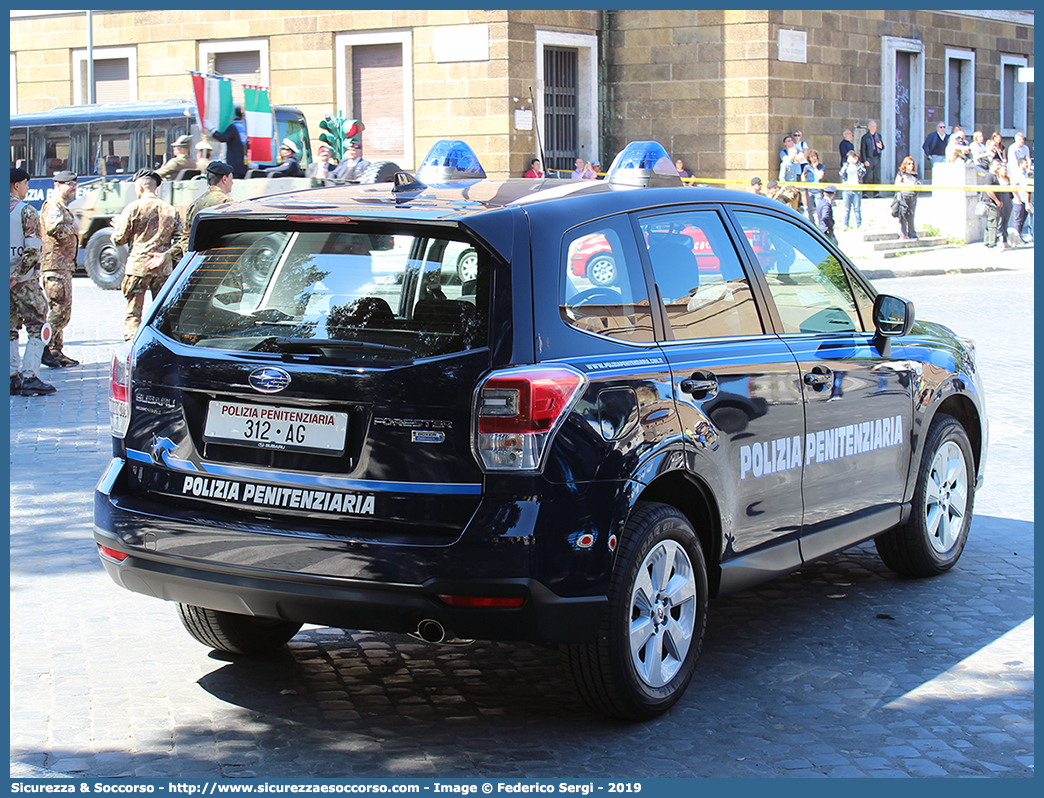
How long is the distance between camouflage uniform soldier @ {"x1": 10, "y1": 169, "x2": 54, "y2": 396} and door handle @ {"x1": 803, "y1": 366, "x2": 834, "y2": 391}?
8.69m

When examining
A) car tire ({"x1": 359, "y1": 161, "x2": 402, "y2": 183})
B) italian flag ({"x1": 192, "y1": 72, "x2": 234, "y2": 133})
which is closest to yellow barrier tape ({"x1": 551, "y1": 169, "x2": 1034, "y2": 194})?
italian flag ({"x1": 192, "y1": 72, "x2": 234, "y2": 133})

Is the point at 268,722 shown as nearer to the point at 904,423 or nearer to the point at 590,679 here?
the point at 590,679

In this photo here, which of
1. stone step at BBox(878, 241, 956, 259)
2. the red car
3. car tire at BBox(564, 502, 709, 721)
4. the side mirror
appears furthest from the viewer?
stone step at BBox(878, 241, 956, 259)

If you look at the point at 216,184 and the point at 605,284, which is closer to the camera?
the point at 605,284

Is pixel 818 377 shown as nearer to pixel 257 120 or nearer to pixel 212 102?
pixel 212 102

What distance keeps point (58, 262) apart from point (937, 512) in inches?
414

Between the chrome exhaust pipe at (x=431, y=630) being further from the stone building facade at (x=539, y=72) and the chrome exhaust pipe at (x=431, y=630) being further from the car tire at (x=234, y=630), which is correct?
the stone building facade at (x=539, y=72)

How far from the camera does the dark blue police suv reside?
4.08m

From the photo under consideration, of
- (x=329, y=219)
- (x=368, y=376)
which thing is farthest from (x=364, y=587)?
(x=329, y=219)

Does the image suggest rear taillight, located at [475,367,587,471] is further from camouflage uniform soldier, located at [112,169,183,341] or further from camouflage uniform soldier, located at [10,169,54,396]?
camouflage uniform soldier, located at [112,169,183,341]

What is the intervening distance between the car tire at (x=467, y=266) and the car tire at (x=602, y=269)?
44 cm

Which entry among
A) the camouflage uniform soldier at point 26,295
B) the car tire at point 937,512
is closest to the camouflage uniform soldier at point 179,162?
the camouflage uniform soldier at point 26,295

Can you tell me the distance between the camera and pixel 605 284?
179 inches

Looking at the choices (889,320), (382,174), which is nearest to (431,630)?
(889,320)
